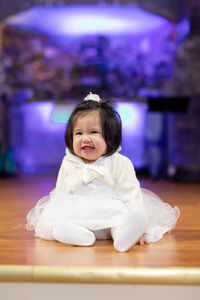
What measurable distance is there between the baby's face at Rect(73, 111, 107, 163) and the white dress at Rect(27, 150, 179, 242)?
0.05 m

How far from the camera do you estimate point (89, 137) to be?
2.03 metres

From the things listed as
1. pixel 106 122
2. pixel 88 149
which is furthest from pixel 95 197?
pixel 106 122

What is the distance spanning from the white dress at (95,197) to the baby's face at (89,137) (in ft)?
0.18

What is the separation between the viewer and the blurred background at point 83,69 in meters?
5.48

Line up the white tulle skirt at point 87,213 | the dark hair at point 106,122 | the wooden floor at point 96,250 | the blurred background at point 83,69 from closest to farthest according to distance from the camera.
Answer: the wooden floor at point 96,250 → the white tulle skirt at point 87,213 → the dark hair at point 106,122 → the blurred background at point 83,69

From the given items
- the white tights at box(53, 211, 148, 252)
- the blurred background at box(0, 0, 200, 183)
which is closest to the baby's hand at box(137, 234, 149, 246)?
the white tights at box(53, 211, 148, 252)

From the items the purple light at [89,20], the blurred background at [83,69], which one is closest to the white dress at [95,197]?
the blurred background at [83,69]

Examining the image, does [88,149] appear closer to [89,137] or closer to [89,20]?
[89,137]

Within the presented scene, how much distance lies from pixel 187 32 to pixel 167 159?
57.8 inches

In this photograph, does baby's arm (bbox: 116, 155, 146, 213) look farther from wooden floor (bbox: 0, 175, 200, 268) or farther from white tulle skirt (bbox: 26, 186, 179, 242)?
wooden floor (bbox: 0, 175, 200, 268)

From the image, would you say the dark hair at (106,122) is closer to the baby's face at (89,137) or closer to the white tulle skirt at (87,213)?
the baby's face at (89,137)

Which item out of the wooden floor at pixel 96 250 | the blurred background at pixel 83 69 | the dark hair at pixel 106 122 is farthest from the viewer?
the blurred background at pixel 83 69

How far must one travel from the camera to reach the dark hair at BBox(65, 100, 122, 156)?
2072 mm

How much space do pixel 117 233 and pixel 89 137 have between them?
17.6 inches
